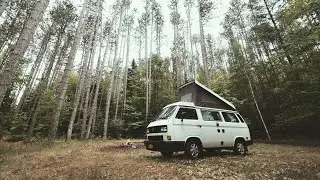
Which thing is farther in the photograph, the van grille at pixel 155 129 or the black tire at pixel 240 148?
the black tire at pixel 240 148

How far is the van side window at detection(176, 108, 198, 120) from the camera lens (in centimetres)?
872

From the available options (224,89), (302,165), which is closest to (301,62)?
(224,89)

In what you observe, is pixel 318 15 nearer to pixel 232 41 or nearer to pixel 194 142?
pixel 194 142

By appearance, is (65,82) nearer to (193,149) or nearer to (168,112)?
(168,112)

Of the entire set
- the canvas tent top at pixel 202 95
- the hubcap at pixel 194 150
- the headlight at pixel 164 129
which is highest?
the canvas tent top at pixel 202 95

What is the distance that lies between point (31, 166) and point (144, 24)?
25.7 meters

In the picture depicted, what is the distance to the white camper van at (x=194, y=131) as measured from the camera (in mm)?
8172

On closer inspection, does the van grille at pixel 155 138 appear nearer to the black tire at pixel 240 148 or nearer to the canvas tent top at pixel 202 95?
the black tire at pixel 240 148

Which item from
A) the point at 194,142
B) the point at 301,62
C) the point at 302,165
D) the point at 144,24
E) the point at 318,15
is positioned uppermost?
the point at 144,24

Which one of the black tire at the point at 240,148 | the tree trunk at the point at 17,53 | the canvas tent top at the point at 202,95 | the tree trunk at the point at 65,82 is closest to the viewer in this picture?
the tree trunk at the point at 17,53

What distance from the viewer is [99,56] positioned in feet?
80.4

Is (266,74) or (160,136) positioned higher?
(266,74)

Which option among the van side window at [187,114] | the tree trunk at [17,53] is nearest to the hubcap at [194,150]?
the van side window at [187,114]

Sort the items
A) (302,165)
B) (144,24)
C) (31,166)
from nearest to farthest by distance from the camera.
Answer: (31,166) < (302,165) < (144,24)
